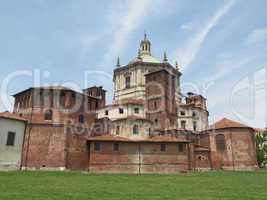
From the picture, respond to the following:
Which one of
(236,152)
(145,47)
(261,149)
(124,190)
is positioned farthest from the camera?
(145,47)

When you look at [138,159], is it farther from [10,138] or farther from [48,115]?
[10,138]

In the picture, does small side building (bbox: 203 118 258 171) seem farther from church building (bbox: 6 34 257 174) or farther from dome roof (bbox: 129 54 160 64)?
dome roof (bbox: 129 54 160 64)

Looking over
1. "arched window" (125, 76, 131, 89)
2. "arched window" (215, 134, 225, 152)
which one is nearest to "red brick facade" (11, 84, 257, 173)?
"arched window" (215, 134, 225, 152)

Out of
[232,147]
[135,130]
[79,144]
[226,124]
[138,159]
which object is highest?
[226,124]

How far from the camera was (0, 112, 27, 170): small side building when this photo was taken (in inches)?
1147

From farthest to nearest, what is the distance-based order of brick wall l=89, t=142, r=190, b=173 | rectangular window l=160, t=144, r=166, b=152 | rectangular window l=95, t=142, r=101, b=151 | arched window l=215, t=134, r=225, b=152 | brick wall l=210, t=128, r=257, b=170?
arched window l=215, t=134, r=225, b=152 < brick wall l=210, t=128, r=257, b=170 < rectangular window l=160, t=144, r=166, b=152 < rectangular window l=95, t=142, r=101, b=151 < brick wall l=89, t=142, r=190, b=173

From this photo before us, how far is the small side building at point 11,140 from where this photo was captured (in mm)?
29125

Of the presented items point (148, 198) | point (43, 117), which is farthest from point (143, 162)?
point (148, 198)

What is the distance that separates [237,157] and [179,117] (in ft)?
36.2

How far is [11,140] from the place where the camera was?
30.0 meters

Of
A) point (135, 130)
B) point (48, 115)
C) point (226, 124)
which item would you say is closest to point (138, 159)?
point (135, 130)

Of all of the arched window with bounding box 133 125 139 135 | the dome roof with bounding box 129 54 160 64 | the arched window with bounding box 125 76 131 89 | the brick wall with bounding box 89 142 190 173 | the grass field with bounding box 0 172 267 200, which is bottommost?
the grass field with bounding box 0 172 267 200

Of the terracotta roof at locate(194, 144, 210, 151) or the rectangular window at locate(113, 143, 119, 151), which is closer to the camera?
the rectangular window at locate(113, 143, 119, 151)

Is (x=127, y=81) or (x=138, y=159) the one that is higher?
(x=127, y=81)
